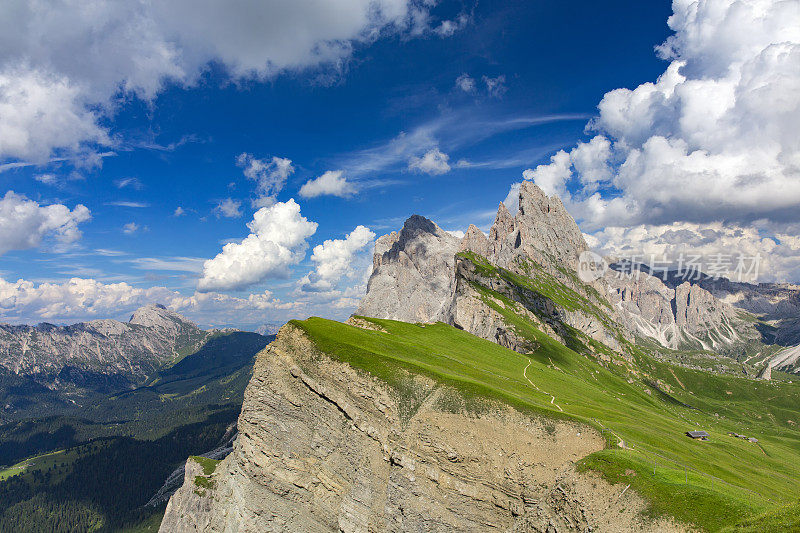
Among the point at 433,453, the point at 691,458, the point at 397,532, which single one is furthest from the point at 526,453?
the point at 691,458

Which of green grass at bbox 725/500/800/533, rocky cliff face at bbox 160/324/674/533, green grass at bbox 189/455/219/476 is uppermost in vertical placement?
green grass at bbox 725/500/800/533

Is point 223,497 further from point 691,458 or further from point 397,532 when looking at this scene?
point 691,458

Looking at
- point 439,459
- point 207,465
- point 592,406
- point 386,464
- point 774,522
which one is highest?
point 774,522

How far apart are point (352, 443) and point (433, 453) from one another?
11.4 m

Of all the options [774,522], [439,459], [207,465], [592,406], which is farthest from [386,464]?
[207,465]

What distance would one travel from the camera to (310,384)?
48281 mm

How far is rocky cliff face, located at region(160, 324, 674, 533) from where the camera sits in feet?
109

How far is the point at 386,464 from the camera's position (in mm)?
40094

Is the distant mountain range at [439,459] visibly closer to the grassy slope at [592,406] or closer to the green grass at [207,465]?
the grassy slope at [592,406]

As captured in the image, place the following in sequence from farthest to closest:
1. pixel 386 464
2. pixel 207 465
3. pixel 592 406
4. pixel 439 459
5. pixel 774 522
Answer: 1. pixel 207 465
2. pixel 592 406
3. pixel 386 464
4. pixel 439 459
5. pixel 774 522

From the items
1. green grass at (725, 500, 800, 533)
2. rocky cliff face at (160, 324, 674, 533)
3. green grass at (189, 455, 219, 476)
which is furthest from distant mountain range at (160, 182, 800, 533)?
green grass at (189, 455, 219, 476)

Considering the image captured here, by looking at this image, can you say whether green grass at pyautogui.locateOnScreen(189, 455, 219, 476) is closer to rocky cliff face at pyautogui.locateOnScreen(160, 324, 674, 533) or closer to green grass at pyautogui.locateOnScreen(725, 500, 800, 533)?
rocky cliff face at pyautogui.locateOnScreen(160, 324, 674, 533)

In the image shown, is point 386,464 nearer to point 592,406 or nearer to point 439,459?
point 439,459

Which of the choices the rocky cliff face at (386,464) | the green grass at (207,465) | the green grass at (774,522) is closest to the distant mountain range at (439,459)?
the rocky cliff face at (386,464)
